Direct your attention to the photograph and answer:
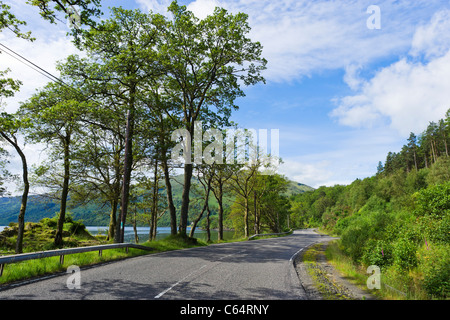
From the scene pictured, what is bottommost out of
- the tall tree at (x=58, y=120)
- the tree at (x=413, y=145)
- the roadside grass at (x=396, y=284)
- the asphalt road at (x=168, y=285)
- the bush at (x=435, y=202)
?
the roadside grass at (x=396, y=284)

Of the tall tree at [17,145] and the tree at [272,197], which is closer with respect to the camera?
the tall tree at [17,145]

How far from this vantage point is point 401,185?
57.4 meters

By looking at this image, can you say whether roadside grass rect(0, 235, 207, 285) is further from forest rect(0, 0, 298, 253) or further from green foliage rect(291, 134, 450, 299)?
green foliage rect(291, 134, 450, 299)

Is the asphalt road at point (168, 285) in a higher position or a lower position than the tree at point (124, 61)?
lower

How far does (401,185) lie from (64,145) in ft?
206

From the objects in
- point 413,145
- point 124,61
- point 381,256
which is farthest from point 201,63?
point 413,145

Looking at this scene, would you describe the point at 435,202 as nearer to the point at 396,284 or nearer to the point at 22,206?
the point at 396,284

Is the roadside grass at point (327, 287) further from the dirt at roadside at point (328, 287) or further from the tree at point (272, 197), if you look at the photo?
the tree at point (272, 197)

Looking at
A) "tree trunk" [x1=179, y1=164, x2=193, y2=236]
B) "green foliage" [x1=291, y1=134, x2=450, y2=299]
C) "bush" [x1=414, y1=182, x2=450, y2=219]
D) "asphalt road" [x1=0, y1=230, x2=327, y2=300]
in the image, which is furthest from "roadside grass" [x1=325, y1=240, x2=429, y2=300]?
"tree trunk" [x1=179, y1=164, x2=193, y2=236]

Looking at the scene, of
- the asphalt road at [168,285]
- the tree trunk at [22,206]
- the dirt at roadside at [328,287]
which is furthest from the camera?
the tree trunk at [22,206]

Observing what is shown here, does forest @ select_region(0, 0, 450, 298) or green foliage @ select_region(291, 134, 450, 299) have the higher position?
forest @ select_region(0, 0, 450, 298)

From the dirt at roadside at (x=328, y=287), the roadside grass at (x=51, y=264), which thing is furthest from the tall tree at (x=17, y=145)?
the dirt at roadside at (x=328, y=287)

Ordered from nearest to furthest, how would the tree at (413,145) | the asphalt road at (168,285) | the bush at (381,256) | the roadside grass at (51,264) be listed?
the asphalt road at (168,285), the roadside grass at (51,264), the bush at (381,256), the tree at (413,145)
